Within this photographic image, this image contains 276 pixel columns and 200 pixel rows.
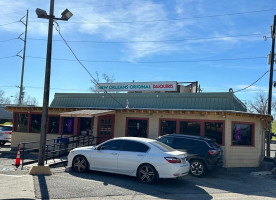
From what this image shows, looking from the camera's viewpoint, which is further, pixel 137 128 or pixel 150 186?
pixel 137 128

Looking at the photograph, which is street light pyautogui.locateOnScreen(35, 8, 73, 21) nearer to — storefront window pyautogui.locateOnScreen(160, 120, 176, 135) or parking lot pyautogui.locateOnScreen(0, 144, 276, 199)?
parking lot pyautogui.locateOnScreen(0, 144, 276, 199)

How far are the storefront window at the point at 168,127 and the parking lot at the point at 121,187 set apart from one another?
455 cm

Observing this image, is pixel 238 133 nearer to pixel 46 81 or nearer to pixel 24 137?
pixel 46 81

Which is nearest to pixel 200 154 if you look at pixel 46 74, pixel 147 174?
pixel 147 174

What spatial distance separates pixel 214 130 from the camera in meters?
14.7

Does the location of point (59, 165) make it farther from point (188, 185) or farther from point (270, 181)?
point (270, 181)

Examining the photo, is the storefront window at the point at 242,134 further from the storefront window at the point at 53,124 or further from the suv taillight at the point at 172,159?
the storefront window at the point at 53,124

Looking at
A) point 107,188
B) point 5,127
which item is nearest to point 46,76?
point 107,188

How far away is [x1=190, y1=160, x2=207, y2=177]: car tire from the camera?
1150 centimetres

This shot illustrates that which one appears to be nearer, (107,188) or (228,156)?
(107,188)

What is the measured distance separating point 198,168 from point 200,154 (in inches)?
23.1

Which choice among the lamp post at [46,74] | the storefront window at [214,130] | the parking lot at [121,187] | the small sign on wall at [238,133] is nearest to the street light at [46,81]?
the lamp post at [46,74]

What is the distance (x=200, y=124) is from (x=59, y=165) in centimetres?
757

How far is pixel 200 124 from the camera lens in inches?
593
